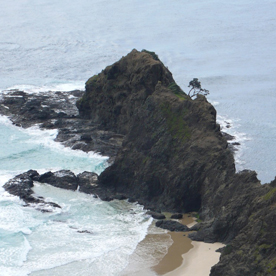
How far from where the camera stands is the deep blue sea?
4216 centimetres

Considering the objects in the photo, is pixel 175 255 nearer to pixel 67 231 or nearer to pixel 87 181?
pixel 67 231

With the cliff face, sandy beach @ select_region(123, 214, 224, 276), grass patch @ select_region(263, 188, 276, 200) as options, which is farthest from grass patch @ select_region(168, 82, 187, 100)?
grass patch @ select_region(263, 188, 276, 200)

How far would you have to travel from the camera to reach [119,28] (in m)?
123

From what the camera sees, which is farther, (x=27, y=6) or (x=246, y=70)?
(x=27, y=6)

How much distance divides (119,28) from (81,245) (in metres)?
86.4

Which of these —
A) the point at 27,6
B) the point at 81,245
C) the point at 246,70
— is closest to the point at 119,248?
the point at 81,245

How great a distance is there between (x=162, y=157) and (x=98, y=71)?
48254 mm

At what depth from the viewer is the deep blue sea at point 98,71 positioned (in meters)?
42.2

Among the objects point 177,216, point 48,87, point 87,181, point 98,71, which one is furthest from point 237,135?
point 98,71

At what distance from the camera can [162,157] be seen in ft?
167

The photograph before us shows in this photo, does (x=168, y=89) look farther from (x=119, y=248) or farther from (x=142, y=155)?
(x=119, y=248)

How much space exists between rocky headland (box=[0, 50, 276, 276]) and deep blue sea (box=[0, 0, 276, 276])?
2.11m

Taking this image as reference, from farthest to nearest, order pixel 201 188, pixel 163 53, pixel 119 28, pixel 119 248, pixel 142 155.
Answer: pixel 119 28 < pixel 163 53 < pixel 142 155 < pixel 201 188 < pixel 119 248

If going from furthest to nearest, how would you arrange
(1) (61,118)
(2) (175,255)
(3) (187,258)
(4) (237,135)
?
(1) (61,118)
(4) (237,135)
(2) (175,255)
(3) (187,258)
